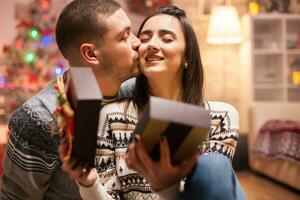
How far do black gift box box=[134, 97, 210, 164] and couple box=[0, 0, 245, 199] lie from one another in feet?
1.02

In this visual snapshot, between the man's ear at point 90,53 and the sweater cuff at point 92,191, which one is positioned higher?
the man's ear at point 90,53

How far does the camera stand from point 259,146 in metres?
3.99

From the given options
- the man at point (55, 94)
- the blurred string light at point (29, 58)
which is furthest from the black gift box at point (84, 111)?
the blurred string light at point (29, 58)

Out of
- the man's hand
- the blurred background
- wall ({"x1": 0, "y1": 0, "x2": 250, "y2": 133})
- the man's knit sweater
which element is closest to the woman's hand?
the man's hand

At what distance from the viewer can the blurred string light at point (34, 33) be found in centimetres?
369

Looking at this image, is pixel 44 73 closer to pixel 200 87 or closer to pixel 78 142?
pixel 200 87

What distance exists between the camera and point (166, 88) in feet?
4.06

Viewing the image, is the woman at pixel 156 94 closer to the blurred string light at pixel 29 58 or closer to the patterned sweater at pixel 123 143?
the patterned sweater at pixel 123 143

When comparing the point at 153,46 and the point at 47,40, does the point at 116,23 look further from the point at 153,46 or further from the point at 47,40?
the point at 47,40

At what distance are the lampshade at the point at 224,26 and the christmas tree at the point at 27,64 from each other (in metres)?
1.57

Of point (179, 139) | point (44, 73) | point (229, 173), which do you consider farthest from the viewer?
point (44, 73)

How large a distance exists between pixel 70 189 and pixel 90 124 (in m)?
0.54

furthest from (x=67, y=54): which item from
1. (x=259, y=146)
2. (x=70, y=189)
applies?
(x=259, y=146)

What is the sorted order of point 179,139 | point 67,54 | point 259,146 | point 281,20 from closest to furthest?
1. point 179,139
2. point 67,54
3. point 259,146
4. point 281,20
